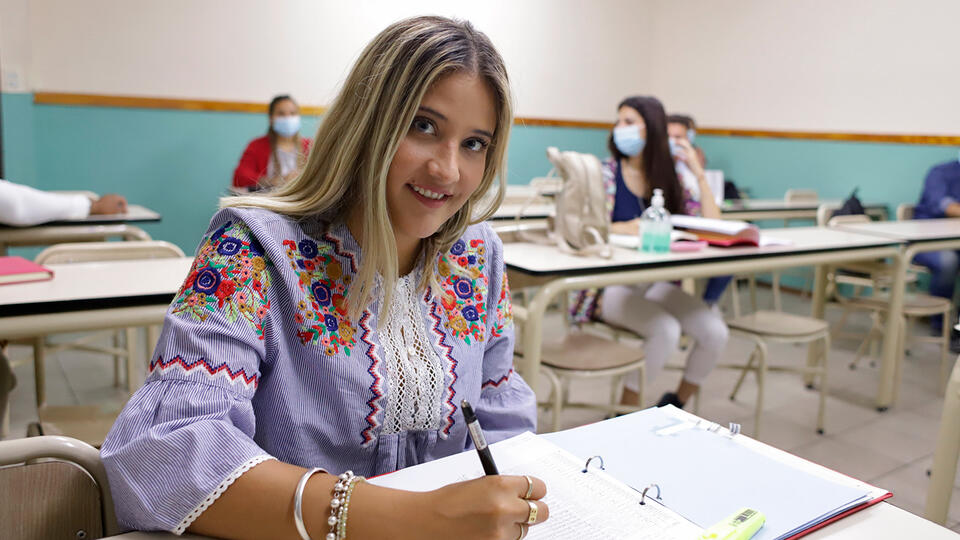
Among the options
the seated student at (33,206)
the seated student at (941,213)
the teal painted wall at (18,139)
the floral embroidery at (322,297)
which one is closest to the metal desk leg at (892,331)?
the seated student at (941,213)

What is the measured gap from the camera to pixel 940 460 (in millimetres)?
1620

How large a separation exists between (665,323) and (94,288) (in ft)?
5.77

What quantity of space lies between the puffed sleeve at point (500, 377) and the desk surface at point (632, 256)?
0.82 m

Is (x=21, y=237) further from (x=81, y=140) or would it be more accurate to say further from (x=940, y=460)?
(x=940, y=460)

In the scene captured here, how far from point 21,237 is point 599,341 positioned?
197 cm

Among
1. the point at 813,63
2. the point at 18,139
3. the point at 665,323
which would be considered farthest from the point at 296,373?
the point at 813,63

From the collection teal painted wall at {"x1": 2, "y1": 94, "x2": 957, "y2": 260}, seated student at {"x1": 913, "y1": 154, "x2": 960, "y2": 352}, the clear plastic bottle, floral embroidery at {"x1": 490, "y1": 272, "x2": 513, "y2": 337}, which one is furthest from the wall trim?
floral embroidery at {"x1": 490, "y1": 272, "x2": 513, "y2": 337}

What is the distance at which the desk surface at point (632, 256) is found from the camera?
6.59ft

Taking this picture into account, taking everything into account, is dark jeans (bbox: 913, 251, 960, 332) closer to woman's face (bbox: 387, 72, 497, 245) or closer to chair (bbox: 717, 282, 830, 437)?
chair (bbox: 717, 282, 830, 437)

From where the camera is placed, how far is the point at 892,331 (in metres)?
3.03

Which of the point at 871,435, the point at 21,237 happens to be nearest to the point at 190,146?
the point at 21,237

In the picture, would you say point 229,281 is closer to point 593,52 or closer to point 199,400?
point 199,400

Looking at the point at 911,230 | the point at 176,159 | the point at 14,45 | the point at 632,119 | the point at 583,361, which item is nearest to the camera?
the point at 583,361

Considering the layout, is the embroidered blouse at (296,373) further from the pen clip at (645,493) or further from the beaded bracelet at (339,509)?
the pen clip at (645,493)
